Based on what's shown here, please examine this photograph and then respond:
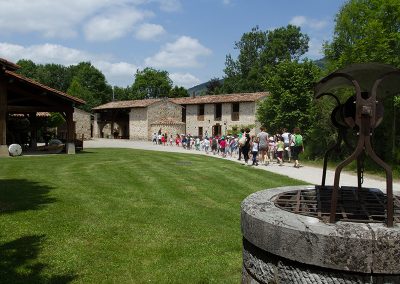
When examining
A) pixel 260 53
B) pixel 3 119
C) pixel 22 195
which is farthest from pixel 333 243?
pixel 260 53

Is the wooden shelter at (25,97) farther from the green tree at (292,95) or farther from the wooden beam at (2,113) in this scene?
the green tree at (292,95)

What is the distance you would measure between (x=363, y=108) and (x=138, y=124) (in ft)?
142

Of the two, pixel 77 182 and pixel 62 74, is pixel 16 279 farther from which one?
pixel 62 74

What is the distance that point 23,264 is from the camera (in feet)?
15.6

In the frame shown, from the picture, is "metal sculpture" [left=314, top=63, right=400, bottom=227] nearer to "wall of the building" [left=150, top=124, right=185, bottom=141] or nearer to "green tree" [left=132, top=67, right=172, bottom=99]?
"wall of the building" [left=150, top=124, right=185, bottom=141]

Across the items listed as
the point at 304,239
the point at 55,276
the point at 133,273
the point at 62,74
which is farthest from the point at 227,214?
the point at 62,74

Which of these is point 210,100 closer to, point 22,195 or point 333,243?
point 22,195

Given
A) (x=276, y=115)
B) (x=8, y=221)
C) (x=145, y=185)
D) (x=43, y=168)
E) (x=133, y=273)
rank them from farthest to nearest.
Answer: (x=276, y=115) → (x=43, y=168) → (x=145, y=185) → (x=8, y=221) → (x=133, y=273)

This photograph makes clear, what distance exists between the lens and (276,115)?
2909cm

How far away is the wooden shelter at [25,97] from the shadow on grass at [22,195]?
9.44 meters

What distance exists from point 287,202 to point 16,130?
25.5m

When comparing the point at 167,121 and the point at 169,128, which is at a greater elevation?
the point at 167,121

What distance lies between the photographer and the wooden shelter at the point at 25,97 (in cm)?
1889

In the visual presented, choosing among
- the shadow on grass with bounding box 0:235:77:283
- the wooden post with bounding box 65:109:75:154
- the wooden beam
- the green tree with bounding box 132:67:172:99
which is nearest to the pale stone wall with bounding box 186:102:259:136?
the wooden post with bounding box 65:109:75:154
